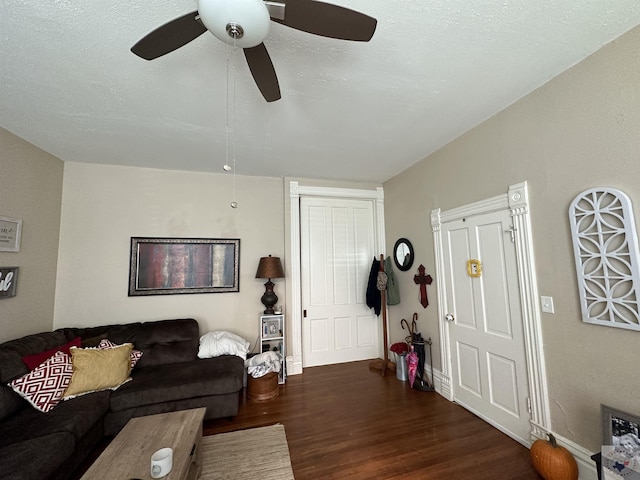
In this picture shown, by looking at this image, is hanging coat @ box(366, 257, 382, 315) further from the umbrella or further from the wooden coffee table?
the wooden coffee table

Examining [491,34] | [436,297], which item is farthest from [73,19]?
[436,297]

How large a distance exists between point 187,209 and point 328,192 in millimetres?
2009

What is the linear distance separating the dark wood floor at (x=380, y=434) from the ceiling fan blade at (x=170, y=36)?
2671 millimetres

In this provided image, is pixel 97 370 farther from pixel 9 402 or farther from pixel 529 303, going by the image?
pixel 529 303

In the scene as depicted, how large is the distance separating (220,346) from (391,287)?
2.34 meters

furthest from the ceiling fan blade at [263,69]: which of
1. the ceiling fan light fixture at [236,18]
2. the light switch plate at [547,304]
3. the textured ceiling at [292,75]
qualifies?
the light switch plate at [547,304]

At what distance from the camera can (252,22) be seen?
3.41ft

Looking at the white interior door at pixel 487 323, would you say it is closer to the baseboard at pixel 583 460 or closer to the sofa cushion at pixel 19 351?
the baseboard at pixel 583 460

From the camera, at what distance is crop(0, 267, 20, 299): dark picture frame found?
7.92 ft

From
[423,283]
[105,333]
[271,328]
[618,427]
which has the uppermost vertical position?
[423,283]

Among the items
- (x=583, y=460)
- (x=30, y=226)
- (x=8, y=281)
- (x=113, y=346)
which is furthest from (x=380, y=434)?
(x=30, y=226)

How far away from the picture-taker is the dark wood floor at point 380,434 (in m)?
1.88

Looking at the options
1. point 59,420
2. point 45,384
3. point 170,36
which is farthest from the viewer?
point 45,384

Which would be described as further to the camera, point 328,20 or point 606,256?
point 606,256
